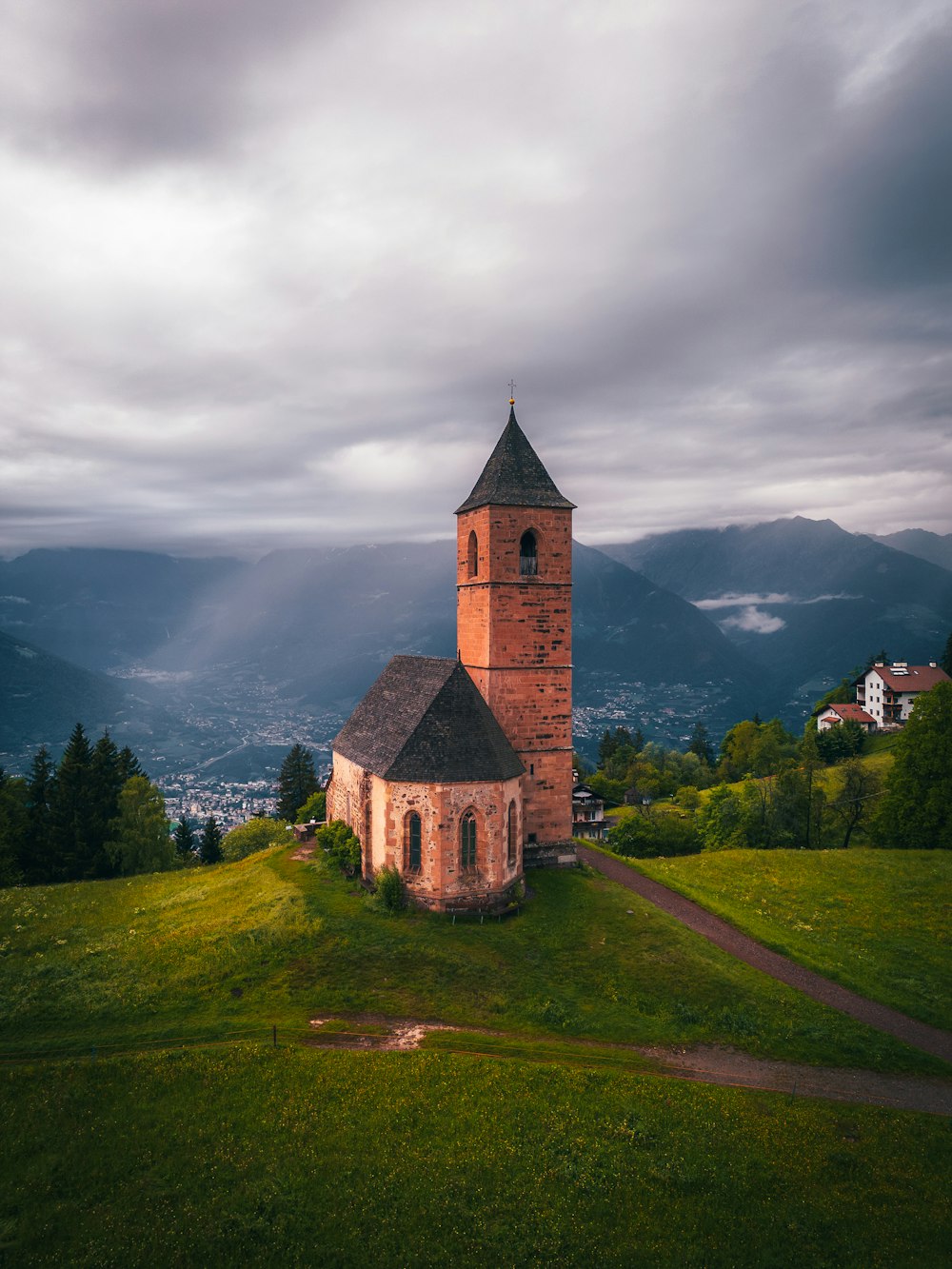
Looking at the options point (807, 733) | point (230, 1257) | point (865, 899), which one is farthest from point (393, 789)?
point (807, 733)

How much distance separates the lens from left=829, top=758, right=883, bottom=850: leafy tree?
54.1m

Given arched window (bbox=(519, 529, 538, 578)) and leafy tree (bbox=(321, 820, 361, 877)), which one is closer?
leafy tree (bbox=(321, 820, 361, 877))

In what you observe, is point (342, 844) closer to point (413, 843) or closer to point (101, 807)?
point (413, 843)

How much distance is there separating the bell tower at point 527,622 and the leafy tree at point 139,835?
2615 cm

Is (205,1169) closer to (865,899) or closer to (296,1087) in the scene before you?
(296,1087)

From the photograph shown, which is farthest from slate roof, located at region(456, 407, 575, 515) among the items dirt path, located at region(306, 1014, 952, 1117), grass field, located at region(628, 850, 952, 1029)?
dirt path, located at region(306, 1014, 952, 1117)

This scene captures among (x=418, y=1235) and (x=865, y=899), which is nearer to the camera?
(x=418, y=1235)

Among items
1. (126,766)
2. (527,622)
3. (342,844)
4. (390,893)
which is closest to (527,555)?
(527,622)

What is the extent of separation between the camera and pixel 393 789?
99.2 feet

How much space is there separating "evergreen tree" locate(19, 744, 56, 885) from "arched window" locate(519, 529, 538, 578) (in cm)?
3262

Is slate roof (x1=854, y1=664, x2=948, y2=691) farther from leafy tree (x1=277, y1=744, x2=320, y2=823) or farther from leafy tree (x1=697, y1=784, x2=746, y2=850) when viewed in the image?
leafy tree (x1=277, y1=744, x2=320, y2=823)

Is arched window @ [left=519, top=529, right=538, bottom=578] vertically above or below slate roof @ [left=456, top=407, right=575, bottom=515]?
below

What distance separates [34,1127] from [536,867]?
933 inches

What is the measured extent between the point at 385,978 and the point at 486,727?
11.3 metres
